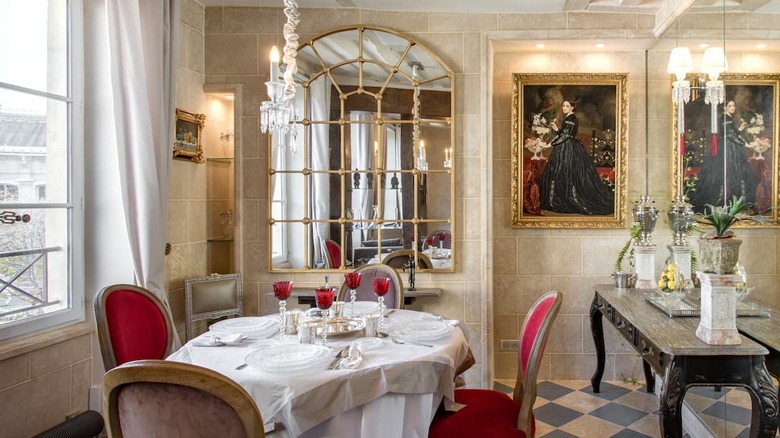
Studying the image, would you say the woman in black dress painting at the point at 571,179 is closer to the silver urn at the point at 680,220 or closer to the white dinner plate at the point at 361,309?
the silver urn at the point at 680,220

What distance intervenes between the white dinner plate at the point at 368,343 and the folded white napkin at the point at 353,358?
5cm

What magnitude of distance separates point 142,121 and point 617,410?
338cm

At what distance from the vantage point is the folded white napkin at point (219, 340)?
2119 mm

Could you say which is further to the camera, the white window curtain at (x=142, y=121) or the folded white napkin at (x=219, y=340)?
the white window curtain at (x=142, y=121)

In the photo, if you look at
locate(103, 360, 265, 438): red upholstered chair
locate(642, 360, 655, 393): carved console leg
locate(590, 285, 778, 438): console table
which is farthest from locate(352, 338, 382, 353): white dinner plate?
locate(642, 360, 655, 393): carved console leg

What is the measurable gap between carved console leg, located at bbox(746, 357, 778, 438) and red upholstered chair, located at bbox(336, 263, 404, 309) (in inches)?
66.5

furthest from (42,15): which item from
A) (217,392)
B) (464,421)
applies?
(464,421)

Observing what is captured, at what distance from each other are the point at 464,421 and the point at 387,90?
2.34 m

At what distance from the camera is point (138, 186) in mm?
2779

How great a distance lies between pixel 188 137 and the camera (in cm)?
338

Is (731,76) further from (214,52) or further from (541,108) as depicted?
(214,52)

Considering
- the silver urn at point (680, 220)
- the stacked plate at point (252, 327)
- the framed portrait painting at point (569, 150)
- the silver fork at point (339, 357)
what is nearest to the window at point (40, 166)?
the stacked plate at point (252, 327)

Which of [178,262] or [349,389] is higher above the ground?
[178,262]

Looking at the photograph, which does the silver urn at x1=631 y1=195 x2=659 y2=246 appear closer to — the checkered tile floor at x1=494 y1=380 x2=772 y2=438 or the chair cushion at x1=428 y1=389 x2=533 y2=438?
the checkered tile floor at x1=494 y1=380 x2=772 y2=438
